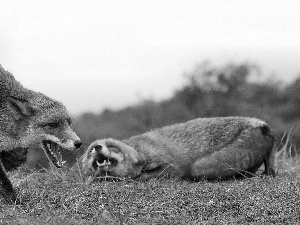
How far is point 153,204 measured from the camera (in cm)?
801

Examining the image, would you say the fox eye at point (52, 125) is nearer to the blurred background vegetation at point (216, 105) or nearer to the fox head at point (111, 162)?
the fox head at point (111, 162)

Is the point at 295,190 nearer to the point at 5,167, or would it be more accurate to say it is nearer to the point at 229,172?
the point at 229,172

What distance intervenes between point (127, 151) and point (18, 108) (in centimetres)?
371

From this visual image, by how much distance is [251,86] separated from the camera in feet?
87.9

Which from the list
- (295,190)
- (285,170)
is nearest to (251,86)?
(285,170)

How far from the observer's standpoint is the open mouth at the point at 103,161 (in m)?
11.0

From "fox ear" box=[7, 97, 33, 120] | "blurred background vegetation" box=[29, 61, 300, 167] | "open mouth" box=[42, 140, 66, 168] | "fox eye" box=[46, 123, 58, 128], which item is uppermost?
"fox ear" box=[7, 97, 33, 120]

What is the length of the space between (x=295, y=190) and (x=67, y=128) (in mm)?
3075

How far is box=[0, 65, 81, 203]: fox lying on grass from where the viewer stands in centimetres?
779

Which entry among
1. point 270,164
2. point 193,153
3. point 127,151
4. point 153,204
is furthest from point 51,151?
point 270,164

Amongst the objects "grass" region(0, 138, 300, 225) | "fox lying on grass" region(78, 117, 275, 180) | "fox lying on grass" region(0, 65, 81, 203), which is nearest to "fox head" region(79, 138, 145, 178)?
"fox lying on grass" region(78, 117, 275, 180)

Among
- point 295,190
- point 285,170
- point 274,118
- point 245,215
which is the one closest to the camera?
point 245,215

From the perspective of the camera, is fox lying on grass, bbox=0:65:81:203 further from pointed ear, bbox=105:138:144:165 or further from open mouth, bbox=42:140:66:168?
pointed ear, bbox=105:138:144:165

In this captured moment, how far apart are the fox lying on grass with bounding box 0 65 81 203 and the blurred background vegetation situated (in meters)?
14.4
